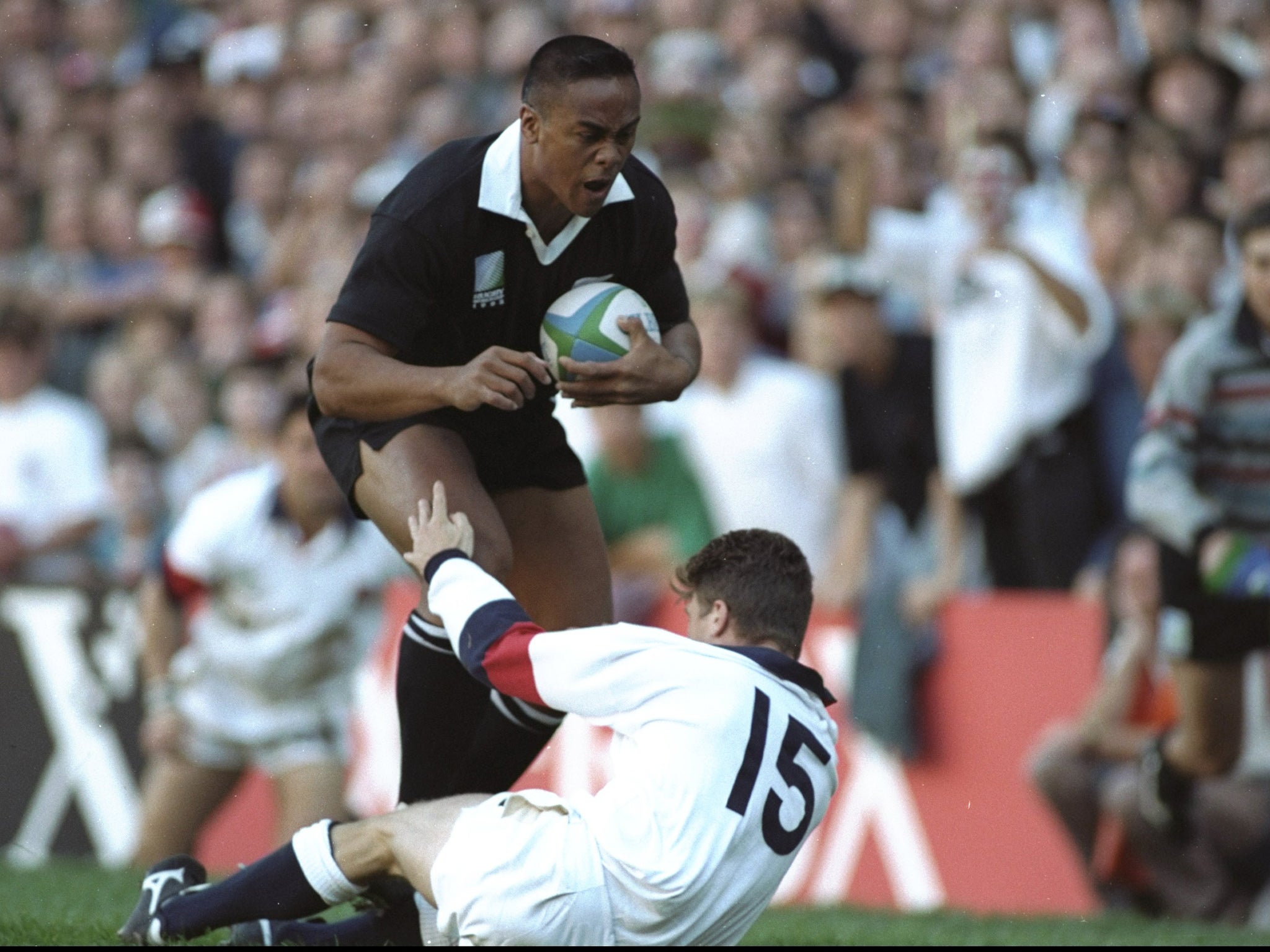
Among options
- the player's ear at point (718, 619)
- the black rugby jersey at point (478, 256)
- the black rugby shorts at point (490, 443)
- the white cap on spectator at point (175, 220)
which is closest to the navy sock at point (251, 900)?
the black rugby shorts at point (490, 443)

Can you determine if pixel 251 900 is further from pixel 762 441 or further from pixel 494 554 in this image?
pixel 762 441

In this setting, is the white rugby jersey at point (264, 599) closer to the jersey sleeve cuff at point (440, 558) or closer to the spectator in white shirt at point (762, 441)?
the spectator in white shirt at point (762, 441)

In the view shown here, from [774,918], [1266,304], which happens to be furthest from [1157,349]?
[774,918]

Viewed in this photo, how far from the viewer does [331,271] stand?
1158 centimetres

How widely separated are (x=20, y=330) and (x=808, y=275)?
476 cm

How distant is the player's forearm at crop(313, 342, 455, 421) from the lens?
505 cm

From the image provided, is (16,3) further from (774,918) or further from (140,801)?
(774,918)

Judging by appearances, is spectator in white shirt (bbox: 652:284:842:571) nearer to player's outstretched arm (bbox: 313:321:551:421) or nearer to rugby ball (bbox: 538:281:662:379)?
rugby ball (bbox: 538:281:662:379)

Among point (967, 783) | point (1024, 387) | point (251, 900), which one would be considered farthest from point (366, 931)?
point (1024, 387)

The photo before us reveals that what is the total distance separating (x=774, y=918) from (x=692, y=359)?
9.48 feet

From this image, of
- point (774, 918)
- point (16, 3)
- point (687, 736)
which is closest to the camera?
point (687, 736)

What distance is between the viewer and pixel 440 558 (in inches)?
196

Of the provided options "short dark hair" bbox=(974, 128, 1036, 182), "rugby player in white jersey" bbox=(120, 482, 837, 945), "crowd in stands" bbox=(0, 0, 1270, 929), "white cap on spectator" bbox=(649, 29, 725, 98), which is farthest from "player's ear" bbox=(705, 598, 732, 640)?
"white cap on spectator" bbox=(649, 29, 725, 98)

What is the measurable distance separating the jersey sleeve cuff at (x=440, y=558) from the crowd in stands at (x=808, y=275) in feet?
14.4
